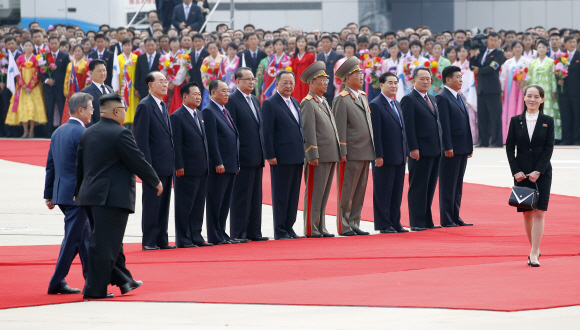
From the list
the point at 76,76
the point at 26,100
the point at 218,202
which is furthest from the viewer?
the point at 26,100

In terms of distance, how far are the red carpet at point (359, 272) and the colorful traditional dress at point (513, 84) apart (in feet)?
26.8

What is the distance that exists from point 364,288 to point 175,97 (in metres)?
13.2

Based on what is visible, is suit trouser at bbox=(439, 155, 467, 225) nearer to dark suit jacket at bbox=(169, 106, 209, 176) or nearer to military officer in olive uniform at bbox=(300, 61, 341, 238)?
military officer in olive uniform at bbox=(300, 61, 341, 238)

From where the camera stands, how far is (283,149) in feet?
30.0

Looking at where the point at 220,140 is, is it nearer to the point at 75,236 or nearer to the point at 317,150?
the point at 317,150

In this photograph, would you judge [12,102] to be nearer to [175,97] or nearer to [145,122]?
[175,97]

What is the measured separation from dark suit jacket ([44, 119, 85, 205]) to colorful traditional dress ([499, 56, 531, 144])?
39.4 ft

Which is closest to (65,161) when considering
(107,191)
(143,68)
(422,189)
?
(107,191)

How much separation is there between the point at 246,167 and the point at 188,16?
14.6m

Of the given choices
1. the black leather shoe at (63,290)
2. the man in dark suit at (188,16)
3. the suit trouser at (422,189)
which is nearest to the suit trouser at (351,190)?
the suit trouser at (422,189)

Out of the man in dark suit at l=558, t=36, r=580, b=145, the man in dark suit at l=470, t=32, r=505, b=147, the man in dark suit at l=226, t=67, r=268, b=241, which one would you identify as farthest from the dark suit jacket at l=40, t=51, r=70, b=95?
the man in dark suit at l=226, t=67, r=268, b=241

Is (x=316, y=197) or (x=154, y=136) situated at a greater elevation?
(x=154, y=136)

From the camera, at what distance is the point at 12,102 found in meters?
20.1

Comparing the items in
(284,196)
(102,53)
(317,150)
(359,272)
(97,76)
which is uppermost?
(102,53)
